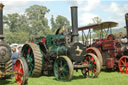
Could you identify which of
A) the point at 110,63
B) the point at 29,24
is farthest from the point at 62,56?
the point at 29,24

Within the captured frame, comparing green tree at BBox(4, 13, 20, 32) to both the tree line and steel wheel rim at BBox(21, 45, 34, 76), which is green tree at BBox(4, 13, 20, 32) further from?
steel wheel rim at BBox(21, 45, 34, 76)

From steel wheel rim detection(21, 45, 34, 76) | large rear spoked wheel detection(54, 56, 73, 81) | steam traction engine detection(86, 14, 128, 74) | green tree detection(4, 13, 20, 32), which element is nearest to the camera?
large rear spoked wheel detection(54, 56, 73, 81)

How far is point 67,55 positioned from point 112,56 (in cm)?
352

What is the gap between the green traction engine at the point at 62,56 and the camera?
6840mm

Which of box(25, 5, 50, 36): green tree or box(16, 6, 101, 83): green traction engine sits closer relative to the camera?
box(16, 6, 101, 83): green traction engine

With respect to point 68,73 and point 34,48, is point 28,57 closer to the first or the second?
point 34,48

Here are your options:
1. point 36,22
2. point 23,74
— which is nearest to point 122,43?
point 23,74

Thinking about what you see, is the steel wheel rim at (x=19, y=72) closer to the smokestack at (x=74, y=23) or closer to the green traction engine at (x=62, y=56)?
the green traction engine at (x=62, y=56)

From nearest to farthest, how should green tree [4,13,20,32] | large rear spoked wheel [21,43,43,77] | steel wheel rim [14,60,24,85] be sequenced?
1. steel wheel rim [14,60,24,85]
2. large rear spoked wheel [21,43,43,77]
3. green tree [4,13,20,32]

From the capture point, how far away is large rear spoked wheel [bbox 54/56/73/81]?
20.7 feet

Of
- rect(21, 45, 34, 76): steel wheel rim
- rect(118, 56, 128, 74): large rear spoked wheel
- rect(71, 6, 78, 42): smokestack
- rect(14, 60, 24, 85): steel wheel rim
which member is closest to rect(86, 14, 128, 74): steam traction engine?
rect(118, 56, 128, 74): large rear spoked wheel

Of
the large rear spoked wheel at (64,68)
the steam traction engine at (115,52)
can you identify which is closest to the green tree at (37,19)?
the steam traction engine at (115,52)

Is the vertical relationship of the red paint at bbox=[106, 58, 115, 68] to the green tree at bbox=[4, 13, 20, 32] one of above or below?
below

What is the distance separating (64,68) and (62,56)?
16.3 inches
